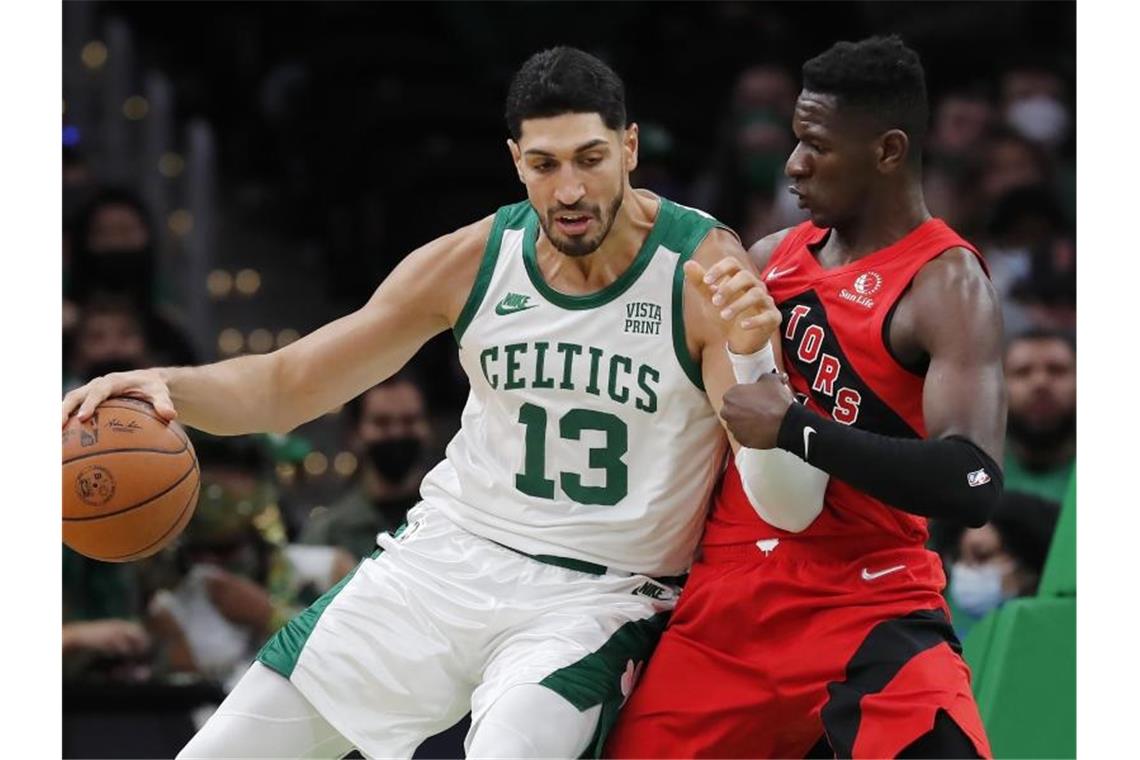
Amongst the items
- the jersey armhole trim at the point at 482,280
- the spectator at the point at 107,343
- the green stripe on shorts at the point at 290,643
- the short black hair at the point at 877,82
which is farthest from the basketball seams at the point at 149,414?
the spectator at the point at 107,343

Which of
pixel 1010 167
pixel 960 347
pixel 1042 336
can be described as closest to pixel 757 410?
pixel 960 347

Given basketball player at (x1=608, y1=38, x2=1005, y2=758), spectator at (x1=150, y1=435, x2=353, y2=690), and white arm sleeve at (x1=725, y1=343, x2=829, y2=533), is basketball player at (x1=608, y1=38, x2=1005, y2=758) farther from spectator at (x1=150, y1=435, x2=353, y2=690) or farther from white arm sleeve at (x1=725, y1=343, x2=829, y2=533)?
spectator at (x1=150, y1=435, x2=353, y2=690)

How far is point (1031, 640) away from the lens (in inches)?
204

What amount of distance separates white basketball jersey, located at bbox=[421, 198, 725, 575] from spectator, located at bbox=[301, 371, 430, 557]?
103 inches

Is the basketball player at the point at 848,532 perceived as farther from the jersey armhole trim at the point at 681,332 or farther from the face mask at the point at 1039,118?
the face mask at the point at 1039,118

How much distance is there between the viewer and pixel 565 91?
385 centimetres

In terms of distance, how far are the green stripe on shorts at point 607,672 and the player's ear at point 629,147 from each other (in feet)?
3.18

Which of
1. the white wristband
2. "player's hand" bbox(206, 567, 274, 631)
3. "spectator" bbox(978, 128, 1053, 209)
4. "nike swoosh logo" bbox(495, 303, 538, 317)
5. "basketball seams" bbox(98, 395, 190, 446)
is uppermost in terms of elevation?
"spectator" bbox(978, 128, 1053, 209)

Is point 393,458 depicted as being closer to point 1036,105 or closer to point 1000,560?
point 1000,560

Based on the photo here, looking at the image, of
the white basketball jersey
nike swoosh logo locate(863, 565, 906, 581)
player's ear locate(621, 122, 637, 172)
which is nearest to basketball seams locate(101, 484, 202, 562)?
the white basketball jersey

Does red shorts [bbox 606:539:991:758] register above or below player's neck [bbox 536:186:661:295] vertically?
below

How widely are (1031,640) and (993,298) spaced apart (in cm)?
176

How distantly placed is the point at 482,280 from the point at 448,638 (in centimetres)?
77

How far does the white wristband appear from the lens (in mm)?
3662
